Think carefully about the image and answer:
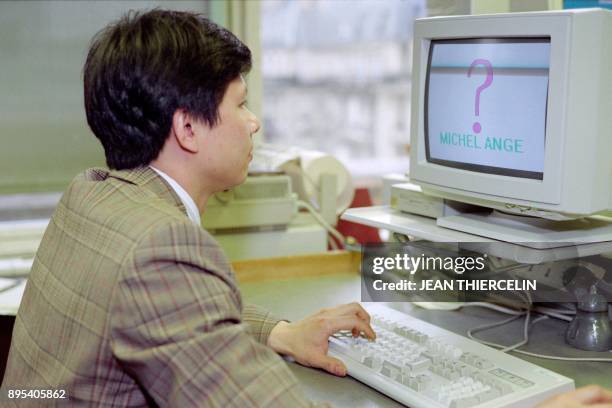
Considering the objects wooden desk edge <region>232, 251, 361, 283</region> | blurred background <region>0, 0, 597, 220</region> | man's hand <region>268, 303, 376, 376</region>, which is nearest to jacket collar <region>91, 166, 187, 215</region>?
man's hand <region>268, 303, 376, 376</region>

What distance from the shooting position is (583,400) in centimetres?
101

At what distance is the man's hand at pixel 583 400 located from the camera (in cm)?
101

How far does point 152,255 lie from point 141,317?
73 millimetres

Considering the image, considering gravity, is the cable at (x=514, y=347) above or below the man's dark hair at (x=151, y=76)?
below

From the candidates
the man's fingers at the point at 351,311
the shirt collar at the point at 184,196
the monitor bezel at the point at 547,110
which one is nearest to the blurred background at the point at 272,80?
the monitor bezel at the point at 547,110

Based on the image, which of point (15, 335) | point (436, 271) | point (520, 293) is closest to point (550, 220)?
point (520, 293)

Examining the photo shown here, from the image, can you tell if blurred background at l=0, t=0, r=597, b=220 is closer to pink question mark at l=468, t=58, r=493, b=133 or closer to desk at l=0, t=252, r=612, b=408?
pink question mark at l=468, t=58, r=493, b=133

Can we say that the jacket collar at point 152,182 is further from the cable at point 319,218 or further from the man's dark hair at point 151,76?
the cable at point 319,218

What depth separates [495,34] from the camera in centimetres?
131

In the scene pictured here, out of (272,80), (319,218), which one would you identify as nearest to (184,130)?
(319,218)

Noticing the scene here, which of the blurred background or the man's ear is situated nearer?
the man's ear

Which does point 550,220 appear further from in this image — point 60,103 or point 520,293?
point 60,103

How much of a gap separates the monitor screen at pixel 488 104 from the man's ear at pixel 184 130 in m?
0.52

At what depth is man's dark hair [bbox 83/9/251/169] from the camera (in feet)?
3.55
